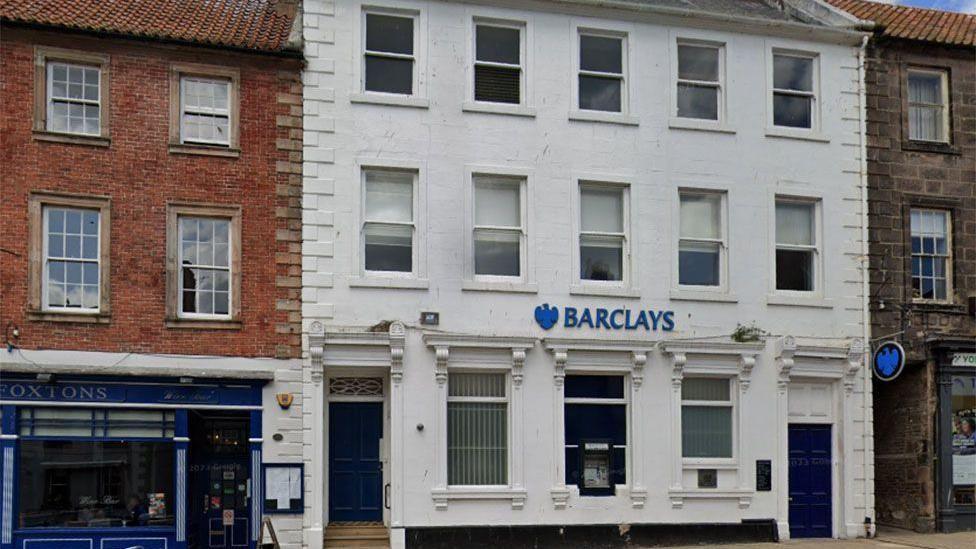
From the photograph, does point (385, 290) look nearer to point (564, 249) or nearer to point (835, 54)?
point (564, 249)

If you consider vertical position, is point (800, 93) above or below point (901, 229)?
above

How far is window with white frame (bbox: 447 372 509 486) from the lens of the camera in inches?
797

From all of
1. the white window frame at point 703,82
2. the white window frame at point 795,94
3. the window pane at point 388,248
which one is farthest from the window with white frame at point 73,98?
the white window frame at point 795,94

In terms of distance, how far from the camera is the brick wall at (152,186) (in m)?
18.8

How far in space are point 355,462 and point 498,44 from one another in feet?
25.8

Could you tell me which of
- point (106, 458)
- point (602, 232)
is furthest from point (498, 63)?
point (106, 458)

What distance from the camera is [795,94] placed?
22.5 meters

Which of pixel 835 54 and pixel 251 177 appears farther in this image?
pixel 835 54

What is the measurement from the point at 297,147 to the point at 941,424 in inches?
515

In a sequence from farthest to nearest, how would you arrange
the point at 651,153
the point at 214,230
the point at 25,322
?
1. the point at 651,153
2. the point at 214,230
3. the point at 25,322

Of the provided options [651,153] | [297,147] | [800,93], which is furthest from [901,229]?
[297,147]

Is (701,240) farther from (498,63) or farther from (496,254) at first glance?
(498,63)

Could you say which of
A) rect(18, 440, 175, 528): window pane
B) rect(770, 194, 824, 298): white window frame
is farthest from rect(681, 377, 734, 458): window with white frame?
rect(18, 440, 175, 528): window pane

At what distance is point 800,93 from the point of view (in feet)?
73.7
